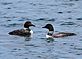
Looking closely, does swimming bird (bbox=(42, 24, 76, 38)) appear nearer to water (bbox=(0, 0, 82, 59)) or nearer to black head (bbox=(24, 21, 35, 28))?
water (bbox=(0, 0, 82, 59))

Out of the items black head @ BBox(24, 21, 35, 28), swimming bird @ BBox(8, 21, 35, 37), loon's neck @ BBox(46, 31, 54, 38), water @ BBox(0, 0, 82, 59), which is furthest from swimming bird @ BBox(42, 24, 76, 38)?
black head @ BBox(24, 21, 35, 28)

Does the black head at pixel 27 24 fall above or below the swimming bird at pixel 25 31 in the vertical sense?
above

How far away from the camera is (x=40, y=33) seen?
109ft

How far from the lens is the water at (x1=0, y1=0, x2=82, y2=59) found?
27.5m

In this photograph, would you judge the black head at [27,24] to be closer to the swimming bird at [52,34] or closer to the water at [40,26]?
the water at [40,26]

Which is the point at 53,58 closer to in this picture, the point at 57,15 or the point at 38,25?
the point at 38,25

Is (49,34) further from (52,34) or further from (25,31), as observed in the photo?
(25,31)

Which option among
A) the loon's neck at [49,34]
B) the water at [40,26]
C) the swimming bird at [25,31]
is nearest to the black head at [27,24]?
the swimming bird at [25,31]

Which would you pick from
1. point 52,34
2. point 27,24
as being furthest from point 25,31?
point 52,34

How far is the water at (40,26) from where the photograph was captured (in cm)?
2753

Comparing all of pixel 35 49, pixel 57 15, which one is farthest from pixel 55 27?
pixel 35 49

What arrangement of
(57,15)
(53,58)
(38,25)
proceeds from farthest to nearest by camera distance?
(57,15)
(38,25)
(53,58)

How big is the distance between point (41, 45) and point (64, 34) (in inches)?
125

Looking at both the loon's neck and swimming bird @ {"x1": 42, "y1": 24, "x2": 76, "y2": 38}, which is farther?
the loon's neck
